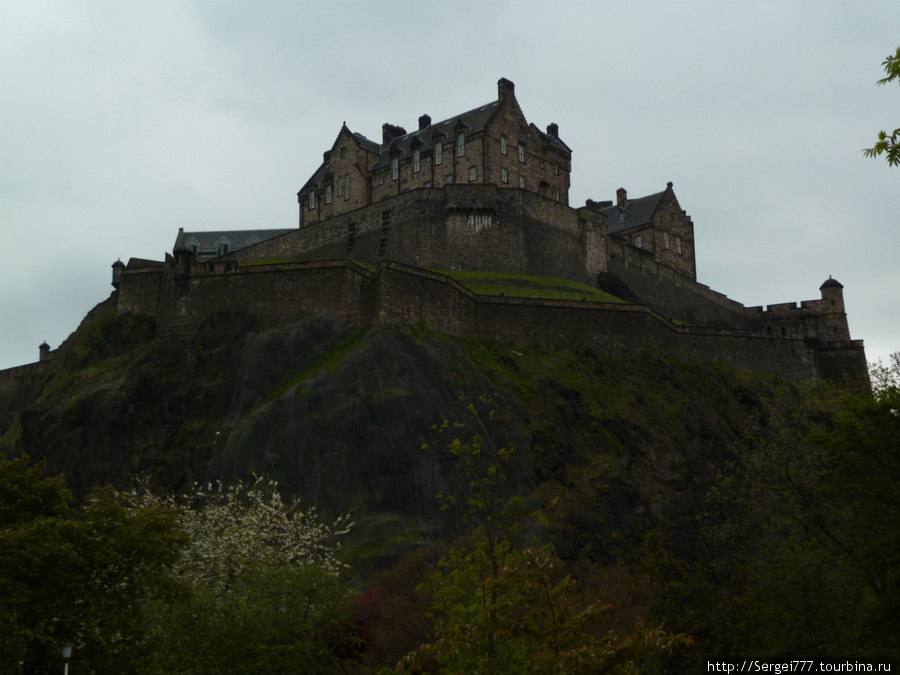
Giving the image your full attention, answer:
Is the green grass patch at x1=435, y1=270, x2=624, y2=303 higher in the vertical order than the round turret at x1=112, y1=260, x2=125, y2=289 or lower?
lower

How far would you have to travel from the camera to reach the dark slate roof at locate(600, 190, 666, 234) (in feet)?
274

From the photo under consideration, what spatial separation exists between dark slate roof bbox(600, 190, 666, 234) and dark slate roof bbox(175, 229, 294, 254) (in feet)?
89.6

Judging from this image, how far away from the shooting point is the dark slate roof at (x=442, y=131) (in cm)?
7600

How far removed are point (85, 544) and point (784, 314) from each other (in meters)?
63.0

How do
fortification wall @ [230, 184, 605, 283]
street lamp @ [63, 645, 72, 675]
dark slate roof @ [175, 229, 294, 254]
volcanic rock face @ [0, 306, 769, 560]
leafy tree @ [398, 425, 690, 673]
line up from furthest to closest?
dark slate roof @ [175, 229, 294, 254] < fortification wall @ [230, 184, 605, 283] < volcanic rock face @ [0, 306, 769, 560] < street lamp @ [63, 645, 72, 675] < leafy tree @ [398, 425, 690, 673]

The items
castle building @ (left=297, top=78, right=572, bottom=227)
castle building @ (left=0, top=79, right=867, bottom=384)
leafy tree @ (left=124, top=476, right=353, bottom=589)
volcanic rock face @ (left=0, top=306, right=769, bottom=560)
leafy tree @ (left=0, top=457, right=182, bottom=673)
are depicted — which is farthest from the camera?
castle building @ (left=297, top=78, right=572, bottom=227)

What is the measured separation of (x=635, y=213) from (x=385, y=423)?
45.8m

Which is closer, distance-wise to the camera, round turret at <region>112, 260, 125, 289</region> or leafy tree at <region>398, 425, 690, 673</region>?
leafy tree at <region>398, 425, 690, 673</region>

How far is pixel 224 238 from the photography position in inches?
3287

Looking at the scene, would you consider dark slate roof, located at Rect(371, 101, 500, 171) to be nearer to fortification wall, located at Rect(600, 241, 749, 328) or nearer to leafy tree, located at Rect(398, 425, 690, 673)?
fortification wall, located at Rect(600, 241, 749, 328)

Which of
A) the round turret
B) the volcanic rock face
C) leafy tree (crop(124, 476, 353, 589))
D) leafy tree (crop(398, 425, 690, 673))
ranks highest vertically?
the round turret

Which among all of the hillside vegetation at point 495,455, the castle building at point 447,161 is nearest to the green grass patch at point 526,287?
the hillside vegetation at point 495,455

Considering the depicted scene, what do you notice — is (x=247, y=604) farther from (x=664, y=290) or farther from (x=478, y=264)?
(x=664, y=290)

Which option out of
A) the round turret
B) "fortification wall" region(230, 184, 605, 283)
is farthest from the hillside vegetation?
"fortification wall" region(230, 184, 605, 283)
